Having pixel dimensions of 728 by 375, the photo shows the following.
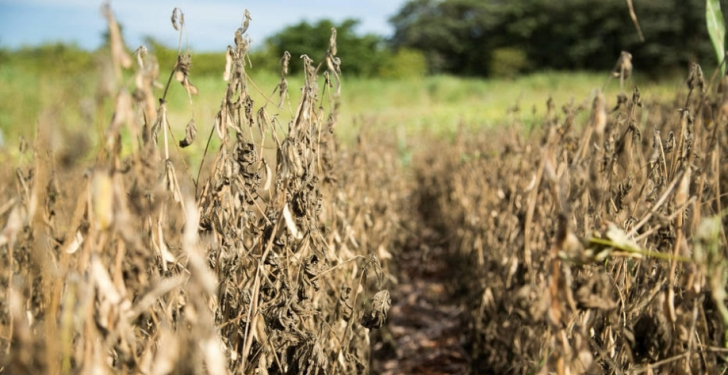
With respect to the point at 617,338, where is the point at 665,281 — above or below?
above

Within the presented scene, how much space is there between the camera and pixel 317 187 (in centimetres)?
123

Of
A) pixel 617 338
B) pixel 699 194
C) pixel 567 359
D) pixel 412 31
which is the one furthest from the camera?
pixel 412 31

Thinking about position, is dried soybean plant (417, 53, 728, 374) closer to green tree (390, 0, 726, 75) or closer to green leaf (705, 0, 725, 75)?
green leaf (705, 0, 725, 75)

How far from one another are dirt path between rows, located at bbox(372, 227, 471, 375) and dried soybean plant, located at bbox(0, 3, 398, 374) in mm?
1296

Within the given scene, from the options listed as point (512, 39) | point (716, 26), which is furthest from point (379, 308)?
point (512, 39)

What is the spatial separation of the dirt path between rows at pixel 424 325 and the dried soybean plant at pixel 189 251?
4.25 feet

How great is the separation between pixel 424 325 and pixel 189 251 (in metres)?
2.91

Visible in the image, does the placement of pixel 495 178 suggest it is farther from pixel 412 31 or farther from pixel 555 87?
pixel 412 31

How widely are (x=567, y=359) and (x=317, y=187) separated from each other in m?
0.64

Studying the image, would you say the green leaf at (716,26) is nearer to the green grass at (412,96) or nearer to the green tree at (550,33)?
the green grass at (412,96)

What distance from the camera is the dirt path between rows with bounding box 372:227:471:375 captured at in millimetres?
2768

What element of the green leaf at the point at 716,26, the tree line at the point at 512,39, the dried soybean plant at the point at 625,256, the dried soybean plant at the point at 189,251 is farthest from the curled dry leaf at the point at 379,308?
the tree line at the point at 512,39

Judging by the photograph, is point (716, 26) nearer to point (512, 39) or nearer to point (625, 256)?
point (625, 256)

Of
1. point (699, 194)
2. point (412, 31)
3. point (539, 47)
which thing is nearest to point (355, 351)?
point (699, 194)
